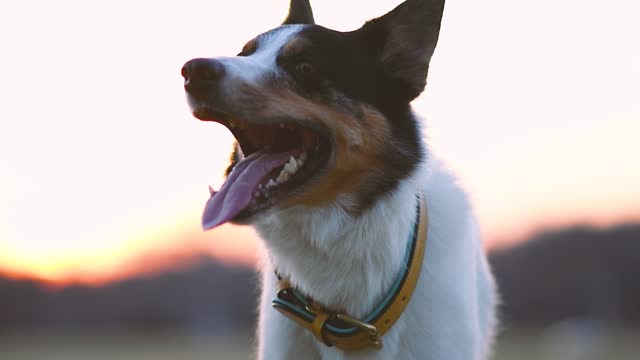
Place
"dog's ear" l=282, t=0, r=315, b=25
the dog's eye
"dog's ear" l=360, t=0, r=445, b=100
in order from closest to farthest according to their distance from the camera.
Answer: the dog's eye, "dog's ear" l=360, t=0, r=445, b=100, "dog's ear" l=282, t=0, r=315, b=25

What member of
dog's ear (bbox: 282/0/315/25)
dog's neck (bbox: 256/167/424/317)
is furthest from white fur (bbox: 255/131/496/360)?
dog's ear (bbox: 282/0/315/25)

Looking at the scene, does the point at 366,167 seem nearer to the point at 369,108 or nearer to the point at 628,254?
the point at 369,108

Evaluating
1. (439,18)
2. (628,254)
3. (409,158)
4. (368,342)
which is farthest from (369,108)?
(628,254)

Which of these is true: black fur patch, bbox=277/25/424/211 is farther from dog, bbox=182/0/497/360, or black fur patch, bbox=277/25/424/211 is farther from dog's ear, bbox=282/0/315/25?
dog's ear, bbox=282/0/315/25

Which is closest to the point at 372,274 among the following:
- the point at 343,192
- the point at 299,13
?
the point at 343,192

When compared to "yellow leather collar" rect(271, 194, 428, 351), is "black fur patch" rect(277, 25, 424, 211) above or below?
above

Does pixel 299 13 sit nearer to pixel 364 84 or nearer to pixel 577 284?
pixel 364 84

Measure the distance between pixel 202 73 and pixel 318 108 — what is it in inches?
21.1

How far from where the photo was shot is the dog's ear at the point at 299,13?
559cm

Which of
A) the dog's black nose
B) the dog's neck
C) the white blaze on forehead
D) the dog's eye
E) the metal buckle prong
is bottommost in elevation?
the metal buckle prong

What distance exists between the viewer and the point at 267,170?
4238mm

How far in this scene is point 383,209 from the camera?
14.7 feet

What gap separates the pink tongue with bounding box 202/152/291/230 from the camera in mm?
4133

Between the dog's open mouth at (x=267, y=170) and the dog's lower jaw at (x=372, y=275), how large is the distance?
0.50 ft
